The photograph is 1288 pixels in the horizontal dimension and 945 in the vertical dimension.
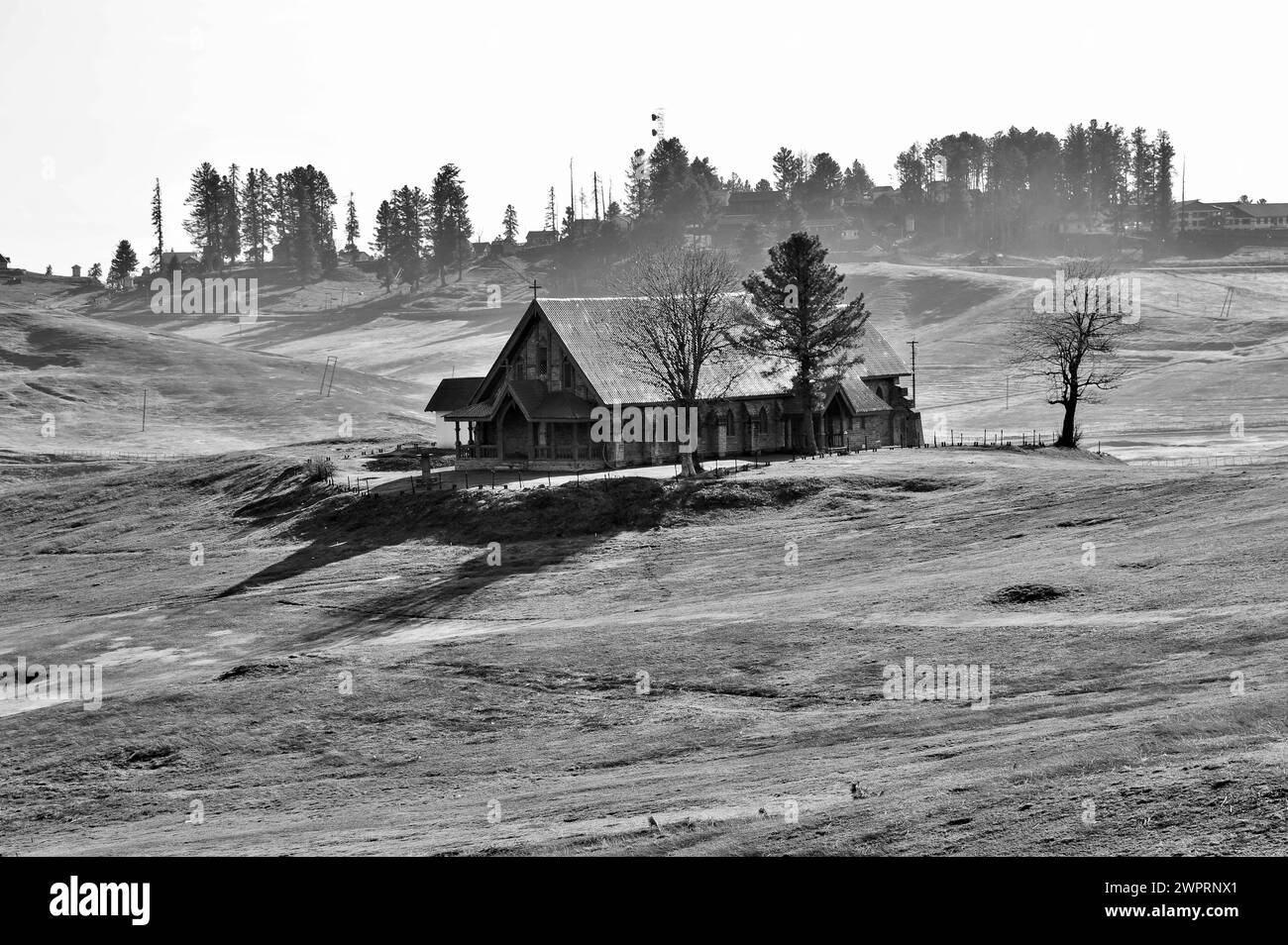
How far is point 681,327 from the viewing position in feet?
214

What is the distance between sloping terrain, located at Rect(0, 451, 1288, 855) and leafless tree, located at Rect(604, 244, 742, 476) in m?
7.01

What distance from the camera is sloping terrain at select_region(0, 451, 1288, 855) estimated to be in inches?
800

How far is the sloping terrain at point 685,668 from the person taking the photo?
20.3m

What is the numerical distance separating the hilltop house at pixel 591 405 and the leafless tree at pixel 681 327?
109 cm

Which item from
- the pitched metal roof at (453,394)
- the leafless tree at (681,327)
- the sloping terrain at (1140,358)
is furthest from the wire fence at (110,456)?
the sloping terrain at (1140,358)

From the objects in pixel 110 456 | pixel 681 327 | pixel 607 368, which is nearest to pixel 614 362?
pixel 607 368

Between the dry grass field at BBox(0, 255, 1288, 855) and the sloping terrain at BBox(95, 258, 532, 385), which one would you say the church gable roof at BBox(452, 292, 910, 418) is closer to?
the dry grass field at BBox(0, 255, 1288, 855)

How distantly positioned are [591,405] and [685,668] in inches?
1355

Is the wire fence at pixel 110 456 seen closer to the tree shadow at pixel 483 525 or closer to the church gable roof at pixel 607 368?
the church gable roof at pixel 607 368

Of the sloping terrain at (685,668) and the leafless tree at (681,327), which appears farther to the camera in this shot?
the leafless tree at (681,327)

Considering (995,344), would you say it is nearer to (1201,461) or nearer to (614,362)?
(1201,461)

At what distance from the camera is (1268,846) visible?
1602cm

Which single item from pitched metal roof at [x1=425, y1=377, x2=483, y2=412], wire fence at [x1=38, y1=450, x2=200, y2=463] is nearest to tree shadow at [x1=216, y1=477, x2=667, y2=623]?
pitched metal roof at [x1=425, y1=377, x2=483, y2=412]
